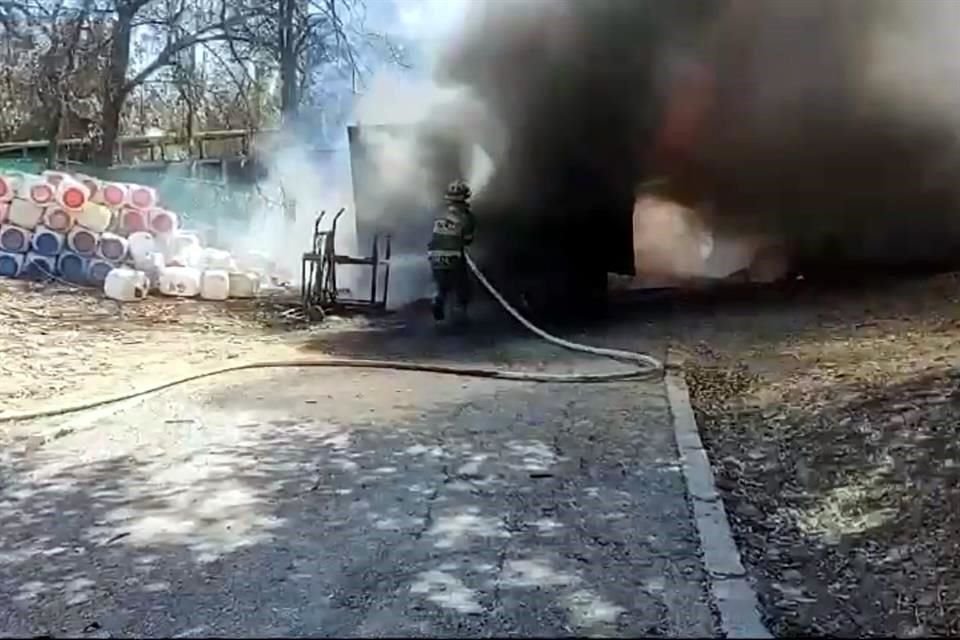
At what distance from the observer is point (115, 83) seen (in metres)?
17.3

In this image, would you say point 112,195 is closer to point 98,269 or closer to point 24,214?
point 98,269

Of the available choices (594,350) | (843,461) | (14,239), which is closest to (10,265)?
(14,239)

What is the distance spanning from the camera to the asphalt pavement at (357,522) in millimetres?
3846

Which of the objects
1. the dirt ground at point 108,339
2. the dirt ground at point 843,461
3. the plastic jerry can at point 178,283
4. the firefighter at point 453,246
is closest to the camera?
the dirt ground at point 843,461

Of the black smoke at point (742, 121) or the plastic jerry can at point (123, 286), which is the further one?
the black smoke at point (742, 121)

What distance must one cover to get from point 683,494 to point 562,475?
2.14ft

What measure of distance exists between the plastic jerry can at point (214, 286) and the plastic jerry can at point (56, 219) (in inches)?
70.3

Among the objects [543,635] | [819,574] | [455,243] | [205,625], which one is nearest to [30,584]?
[205,625]

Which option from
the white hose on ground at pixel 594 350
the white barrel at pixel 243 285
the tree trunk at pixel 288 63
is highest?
the tree trunk at pixel 288 63

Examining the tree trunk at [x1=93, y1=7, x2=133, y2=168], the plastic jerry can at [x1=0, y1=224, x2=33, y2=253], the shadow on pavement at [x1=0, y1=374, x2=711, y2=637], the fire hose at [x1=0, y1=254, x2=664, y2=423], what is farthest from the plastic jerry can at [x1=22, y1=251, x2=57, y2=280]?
the shadow on pavement at [x1=0, y1=374, x2=711, y2=637]

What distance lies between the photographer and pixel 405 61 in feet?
57.4

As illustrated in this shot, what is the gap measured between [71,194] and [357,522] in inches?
383

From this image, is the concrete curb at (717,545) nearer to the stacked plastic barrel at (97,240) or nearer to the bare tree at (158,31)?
the stacked plastic barrel at (97,240)

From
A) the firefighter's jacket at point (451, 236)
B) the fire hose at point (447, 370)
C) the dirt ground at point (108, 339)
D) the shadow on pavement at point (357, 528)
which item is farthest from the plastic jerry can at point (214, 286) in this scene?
the shadow on pavement at point (357, 528)
